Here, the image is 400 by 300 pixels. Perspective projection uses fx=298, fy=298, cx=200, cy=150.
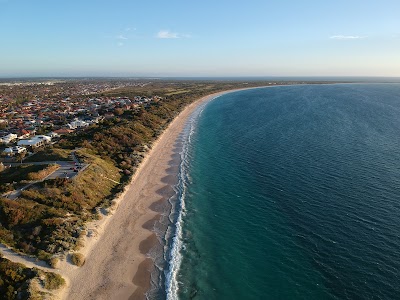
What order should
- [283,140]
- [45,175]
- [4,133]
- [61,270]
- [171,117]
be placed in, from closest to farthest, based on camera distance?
[61,270] → [45,175] → [283,140] → [4,133] → [171,117]

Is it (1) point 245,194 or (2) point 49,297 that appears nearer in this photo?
(2) point 49,297

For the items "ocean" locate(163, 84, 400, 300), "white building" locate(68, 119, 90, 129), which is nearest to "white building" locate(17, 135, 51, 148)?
"white building" locate(68, 119, 90, 129)

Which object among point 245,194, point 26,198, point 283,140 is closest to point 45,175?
point 26,198

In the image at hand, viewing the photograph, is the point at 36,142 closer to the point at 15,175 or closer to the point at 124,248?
the point at 15,175

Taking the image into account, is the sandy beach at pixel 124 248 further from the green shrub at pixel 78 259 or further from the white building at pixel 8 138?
the white building at pixel 8 138

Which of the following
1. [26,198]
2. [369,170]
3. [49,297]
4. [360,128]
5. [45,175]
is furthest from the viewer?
[360,128]

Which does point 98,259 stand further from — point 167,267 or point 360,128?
point 360,128

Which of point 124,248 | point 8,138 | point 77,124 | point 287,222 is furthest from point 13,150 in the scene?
point 287,222
